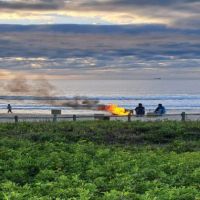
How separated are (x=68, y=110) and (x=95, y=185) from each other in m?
55.7

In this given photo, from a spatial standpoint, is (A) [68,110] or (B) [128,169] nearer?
(B) [128,169]

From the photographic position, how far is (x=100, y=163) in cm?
1677

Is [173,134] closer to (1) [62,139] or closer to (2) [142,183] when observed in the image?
(1) [62,139]

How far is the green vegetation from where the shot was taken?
1213cm

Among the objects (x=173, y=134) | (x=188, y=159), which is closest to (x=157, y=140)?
(x=173, y=134)

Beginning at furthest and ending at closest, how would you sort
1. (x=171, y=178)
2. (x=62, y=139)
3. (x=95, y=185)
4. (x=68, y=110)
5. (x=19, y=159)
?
(x=68, y=110)
(x=62, y=139)
(x=19, y=159)
(x=171, y=178)
(x=95, y=185)

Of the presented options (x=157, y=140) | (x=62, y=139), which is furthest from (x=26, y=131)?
(x=157, y=140)

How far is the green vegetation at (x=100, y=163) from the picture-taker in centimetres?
1213

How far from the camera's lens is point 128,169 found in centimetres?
1543

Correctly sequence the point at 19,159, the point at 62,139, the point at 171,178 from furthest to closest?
the point at 62,139 → the point at 19,159 → the point at 171,178

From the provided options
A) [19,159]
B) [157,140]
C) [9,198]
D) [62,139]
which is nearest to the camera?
[9,198]

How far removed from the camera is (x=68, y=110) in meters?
68.6

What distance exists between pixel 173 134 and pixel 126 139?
2.45 metres

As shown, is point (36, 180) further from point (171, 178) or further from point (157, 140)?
point (157, 140)
